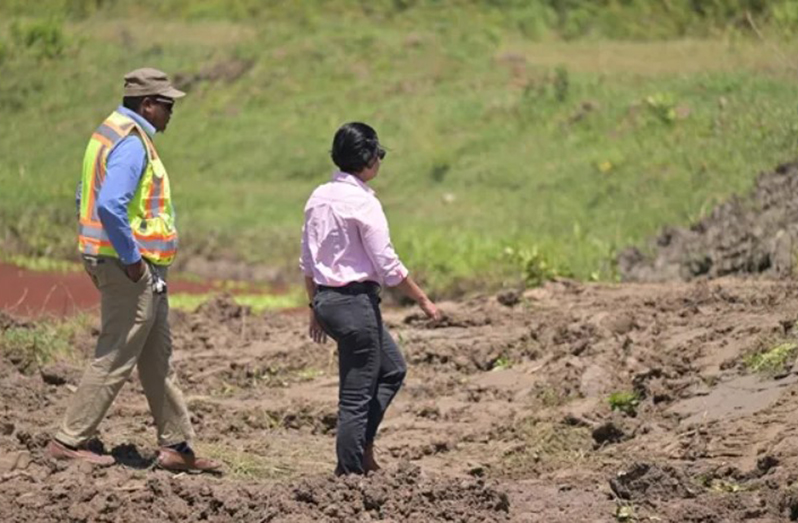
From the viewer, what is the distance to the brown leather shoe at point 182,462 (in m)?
8.41

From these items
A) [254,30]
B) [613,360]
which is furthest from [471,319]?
[254,30]

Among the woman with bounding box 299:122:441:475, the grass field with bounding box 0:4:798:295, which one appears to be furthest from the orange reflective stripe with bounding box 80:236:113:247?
the grass field with bounding box 0:4:798:295

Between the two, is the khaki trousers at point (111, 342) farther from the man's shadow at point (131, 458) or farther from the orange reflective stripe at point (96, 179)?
the man's shadow at point (131, 458)

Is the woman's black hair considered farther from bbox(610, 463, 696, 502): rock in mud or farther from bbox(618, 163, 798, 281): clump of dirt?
bbox(618, 163, 798, 281): clump of dirt

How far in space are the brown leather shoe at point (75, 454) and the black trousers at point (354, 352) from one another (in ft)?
3.60

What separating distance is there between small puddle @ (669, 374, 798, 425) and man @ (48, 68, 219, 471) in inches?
115

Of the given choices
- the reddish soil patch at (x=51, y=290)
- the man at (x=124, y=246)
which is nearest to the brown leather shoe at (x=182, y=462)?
the man at (x=124, y=246)

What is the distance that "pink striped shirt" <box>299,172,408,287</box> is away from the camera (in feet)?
25.8

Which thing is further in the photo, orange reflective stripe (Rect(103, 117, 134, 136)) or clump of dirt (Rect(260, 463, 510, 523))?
orange reflective stripe (Rect(103, 117, 134, 136))

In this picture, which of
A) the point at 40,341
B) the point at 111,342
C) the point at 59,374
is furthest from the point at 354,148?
the point at 40,341

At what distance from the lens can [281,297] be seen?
16.8 m

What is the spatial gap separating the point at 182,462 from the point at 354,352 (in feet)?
3.69

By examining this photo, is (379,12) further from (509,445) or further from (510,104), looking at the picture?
(509,445)

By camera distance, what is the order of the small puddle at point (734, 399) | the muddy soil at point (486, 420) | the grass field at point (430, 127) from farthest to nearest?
1. the grass field at point (430, 127)
2. the small puddle at point (734, 399)
3. the muddy soil at point (486, 420)
